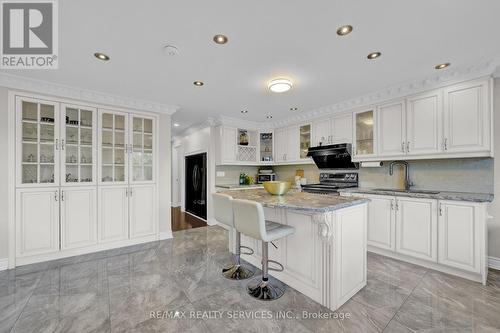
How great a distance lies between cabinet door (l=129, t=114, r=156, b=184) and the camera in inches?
145

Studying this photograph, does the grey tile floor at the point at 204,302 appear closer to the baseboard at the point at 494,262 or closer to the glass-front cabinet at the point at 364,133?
the baseboard at the point at 494,262

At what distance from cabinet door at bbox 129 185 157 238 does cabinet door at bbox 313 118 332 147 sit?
336 cm

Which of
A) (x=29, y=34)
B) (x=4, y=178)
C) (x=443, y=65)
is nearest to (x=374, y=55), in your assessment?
(x=443, y=65)

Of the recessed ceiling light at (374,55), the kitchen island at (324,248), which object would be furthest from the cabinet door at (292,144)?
the kitchen island at (324,248)

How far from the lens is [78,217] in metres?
3.16

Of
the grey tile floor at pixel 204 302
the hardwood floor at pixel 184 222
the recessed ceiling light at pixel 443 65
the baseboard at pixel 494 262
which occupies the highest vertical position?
the recessed ceiling light at pixel 443 65

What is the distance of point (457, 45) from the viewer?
80.4 inches

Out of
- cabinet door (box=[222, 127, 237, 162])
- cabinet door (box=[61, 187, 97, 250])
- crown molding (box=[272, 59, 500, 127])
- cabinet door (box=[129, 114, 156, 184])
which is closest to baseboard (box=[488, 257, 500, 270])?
crown molding (box=[272, 59, 500, 127])

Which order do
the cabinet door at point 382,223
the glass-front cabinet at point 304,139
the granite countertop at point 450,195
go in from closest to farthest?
the granite countertop at point 450,195
the cabinet door at point 382,223
the glass-front cabinet at point 304,139

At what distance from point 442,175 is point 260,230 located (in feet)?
9.74

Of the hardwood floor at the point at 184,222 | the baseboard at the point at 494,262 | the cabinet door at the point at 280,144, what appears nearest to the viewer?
the baseboard at the point at 494,262

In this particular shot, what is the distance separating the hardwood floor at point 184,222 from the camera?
4729 mm

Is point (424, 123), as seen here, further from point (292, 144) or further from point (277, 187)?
point (292, 144)

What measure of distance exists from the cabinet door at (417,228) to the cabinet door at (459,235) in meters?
0.07
